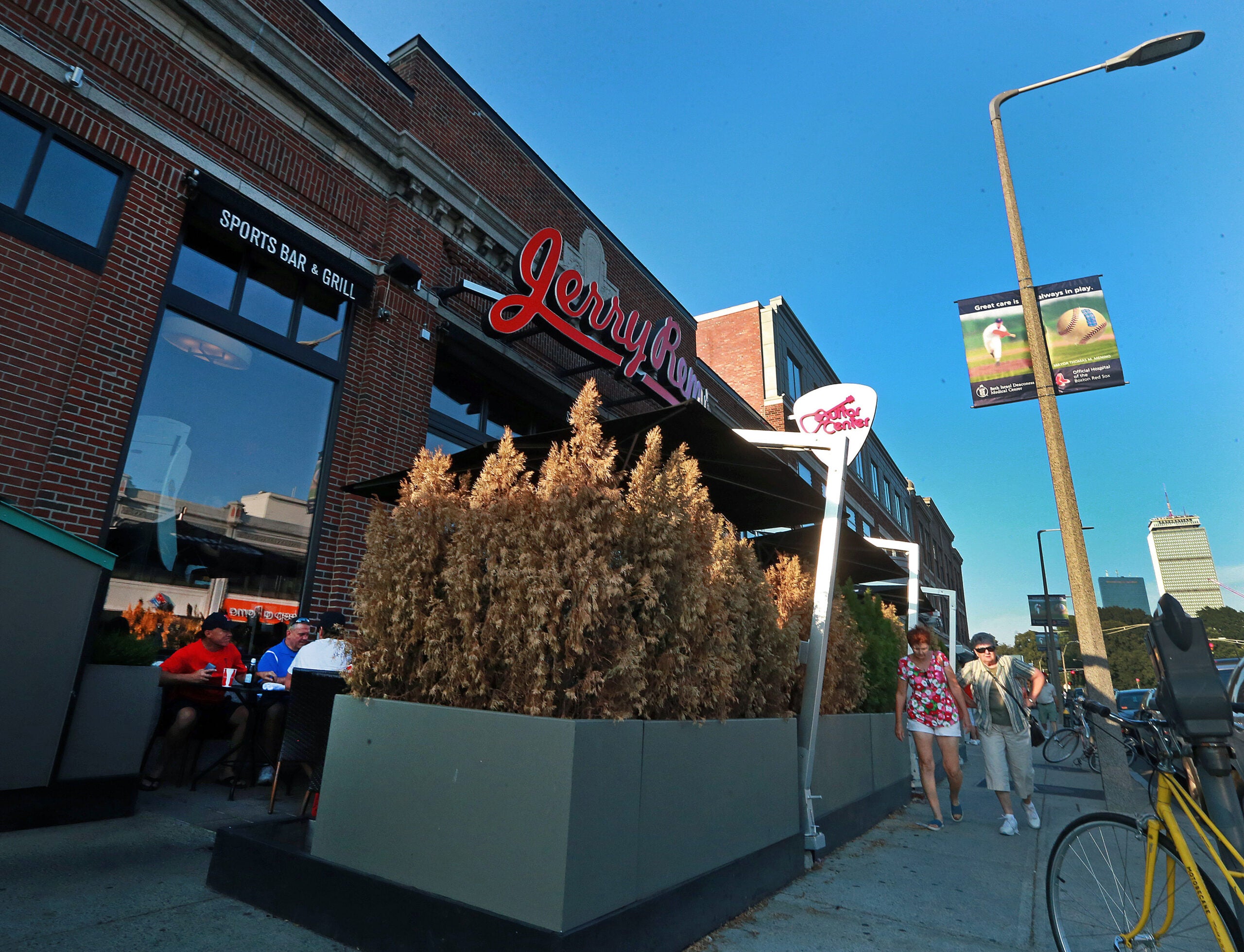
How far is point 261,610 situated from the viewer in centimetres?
754

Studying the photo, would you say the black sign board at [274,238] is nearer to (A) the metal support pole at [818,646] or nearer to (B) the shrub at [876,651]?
(A) the metal support pole at [818,646]

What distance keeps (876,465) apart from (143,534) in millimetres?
36523

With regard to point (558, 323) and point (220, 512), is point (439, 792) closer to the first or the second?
point (220, 512)

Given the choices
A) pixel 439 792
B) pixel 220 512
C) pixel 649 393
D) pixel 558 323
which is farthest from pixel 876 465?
pixel 439 792

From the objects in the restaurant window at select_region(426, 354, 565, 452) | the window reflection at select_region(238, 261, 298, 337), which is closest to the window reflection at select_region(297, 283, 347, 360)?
the window reflection at select_region(238, 261, 298, 337)

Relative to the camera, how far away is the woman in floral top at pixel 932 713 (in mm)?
6750

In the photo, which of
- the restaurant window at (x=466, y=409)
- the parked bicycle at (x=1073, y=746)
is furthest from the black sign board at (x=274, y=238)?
the parked bicycle at (x=1073, y=746)

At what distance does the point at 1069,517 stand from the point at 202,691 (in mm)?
10104

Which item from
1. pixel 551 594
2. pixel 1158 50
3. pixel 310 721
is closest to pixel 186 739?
pixel 310 721

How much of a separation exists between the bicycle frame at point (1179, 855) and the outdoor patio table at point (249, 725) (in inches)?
236

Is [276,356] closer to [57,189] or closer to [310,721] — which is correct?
[57,189]

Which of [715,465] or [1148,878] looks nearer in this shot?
[1148,878]

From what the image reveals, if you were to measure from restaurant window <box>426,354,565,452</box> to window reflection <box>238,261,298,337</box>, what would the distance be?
6.91 ft

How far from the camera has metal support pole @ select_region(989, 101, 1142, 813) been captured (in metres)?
7.84
